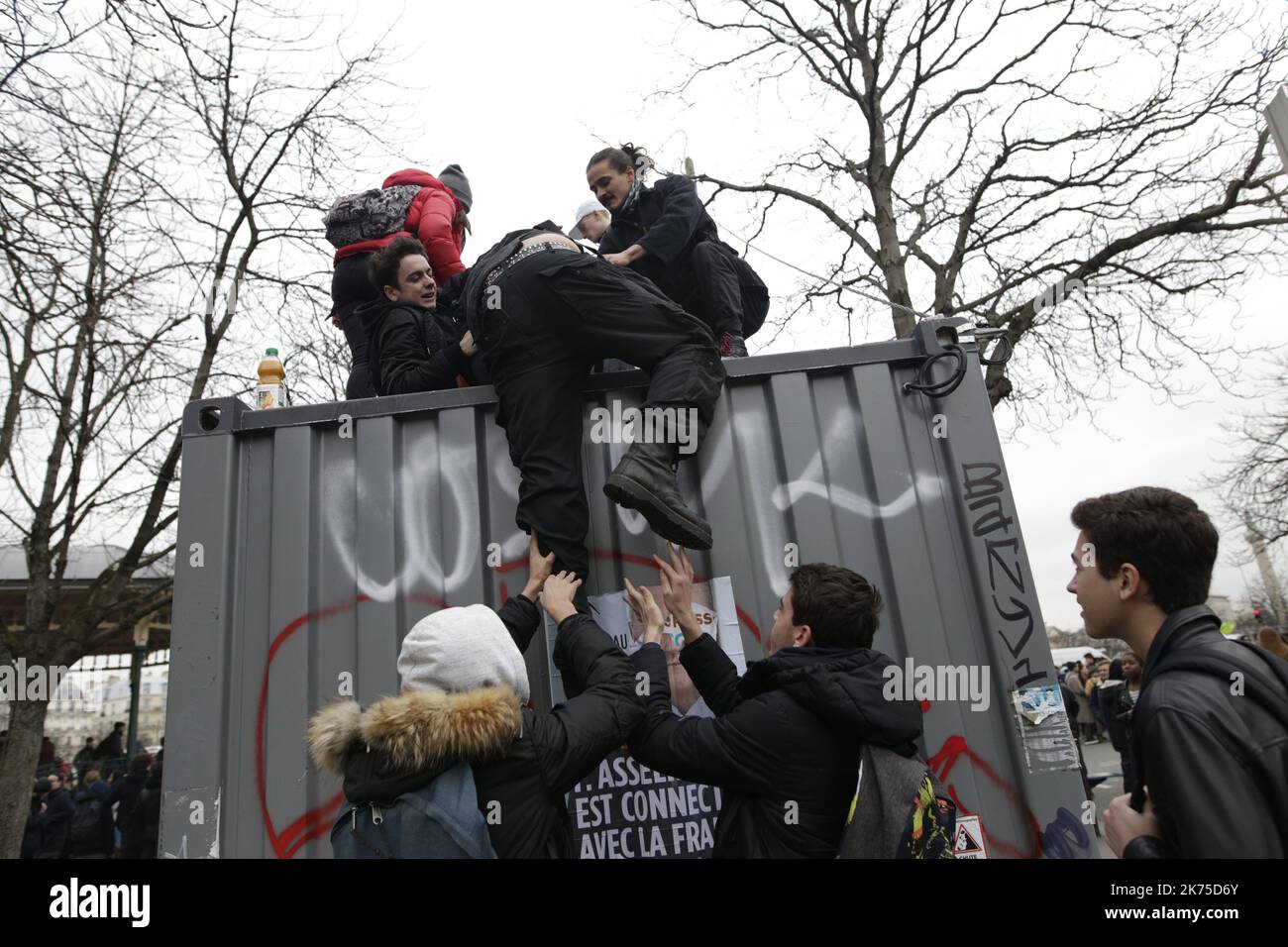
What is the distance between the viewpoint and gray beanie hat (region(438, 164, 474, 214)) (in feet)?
17.4

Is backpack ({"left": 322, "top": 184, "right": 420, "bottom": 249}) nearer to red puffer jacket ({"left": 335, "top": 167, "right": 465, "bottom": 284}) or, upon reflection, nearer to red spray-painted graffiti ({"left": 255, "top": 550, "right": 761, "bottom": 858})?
red puffer jacket ({"left": 335, "top": 167, "right": 465, "bottom": 284})

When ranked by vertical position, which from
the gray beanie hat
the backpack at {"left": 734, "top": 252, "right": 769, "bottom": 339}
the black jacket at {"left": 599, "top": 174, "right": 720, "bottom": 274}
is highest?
the gray beanie hat

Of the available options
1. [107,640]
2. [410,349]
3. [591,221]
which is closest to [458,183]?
[591,221]

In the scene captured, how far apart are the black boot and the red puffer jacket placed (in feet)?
7.53

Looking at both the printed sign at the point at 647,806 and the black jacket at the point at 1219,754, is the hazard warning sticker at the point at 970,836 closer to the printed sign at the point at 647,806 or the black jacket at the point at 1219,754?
the printed sign at the point at 647,806

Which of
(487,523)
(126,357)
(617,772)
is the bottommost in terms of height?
(617,772)

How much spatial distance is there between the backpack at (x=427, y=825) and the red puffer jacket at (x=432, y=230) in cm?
308

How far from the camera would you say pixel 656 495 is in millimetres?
2455

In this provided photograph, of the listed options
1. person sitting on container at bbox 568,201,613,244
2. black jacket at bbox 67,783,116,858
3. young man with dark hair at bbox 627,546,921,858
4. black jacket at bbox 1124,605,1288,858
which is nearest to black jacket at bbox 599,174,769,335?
person sitting on container at bbox 568,201,613,244

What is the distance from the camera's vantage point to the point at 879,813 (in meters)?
2.01
